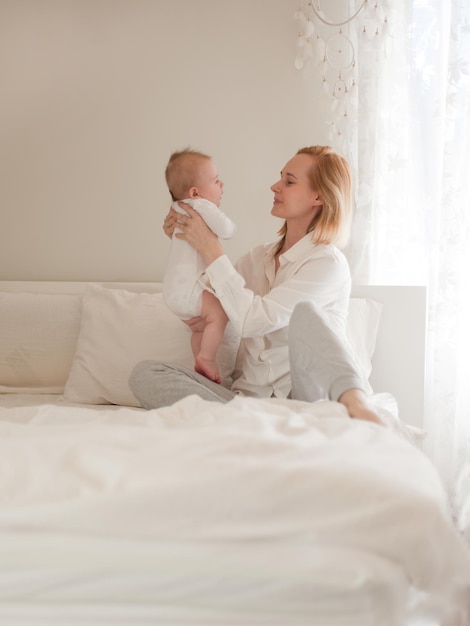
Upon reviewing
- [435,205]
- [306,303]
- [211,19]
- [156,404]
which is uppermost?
[211,19]

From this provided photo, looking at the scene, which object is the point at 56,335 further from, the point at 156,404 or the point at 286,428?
the point at 286,428

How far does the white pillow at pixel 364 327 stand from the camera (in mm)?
2566

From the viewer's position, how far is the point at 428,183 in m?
2.85

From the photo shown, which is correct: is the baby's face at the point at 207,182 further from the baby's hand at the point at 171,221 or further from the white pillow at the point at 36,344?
the white pillow at the point at 36,344

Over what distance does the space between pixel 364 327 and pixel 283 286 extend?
62 centimetres

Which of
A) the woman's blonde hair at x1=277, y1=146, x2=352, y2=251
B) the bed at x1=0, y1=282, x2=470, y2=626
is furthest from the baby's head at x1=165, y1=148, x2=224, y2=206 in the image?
the bed at x1=0, y1=282, x2=470, y2=626

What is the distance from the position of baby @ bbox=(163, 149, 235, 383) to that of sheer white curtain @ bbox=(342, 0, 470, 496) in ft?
2.52

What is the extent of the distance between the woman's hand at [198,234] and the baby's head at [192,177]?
0.07m

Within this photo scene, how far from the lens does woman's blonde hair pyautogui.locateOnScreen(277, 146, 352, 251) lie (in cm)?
222

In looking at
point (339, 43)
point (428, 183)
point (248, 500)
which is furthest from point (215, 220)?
point (248, 500)

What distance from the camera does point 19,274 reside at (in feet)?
10.7

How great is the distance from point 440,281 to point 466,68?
2.48 ft

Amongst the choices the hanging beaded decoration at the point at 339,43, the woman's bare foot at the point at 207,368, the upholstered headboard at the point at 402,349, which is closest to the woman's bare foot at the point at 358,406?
the woman's bare foot at the point at 207,368

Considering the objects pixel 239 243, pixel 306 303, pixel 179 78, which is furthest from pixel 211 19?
pixel 306 303
